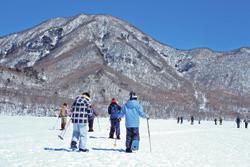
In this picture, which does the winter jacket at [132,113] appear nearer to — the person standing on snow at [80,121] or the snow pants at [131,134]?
the snow pants at [131,134]

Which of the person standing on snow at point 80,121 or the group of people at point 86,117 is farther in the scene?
the group of people at point 86,117

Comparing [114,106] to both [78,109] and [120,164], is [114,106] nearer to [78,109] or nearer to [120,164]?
[78,109]

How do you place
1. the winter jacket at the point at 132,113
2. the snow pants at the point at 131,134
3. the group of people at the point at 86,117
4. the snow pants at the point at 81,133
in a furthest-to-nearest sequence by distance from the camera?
the winter jacket at the point at 132,113 < the snow pants at the point at 131,134 < the group of people at the point at 86,117 < the snow pants at the point at 81,133

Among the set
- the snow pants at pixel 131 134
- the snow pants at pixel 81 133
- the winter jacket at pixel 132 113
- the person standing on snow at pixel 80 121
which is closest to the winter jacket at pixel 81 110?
the person standing on snow at pixel 80 121

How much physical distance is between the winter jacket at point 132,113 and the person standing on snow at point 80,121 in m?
1.43

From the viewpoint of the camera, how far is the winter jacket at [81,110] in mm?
14789

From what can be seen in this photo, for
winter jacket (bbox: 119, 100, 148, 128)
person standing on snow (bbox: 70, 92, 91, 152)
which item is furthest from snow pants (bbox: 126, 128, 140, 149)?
person standing on snow (bbox: 70, 92, 91, 152)

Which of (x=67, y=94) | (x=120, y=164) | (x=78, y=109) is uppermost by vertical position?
(x=67, y=94)

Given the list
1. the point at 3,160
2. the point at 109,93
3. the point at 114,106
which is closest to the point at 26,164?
the point at 3,160

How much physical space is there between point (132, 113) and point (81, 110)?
6.05ft

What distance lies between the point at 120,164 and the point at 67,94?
16217 centimetres

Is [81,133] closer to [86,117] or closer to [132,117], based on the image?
[86,117]

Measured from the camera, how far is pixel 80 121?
14.8 m

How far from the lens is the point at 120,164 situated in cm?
1197
